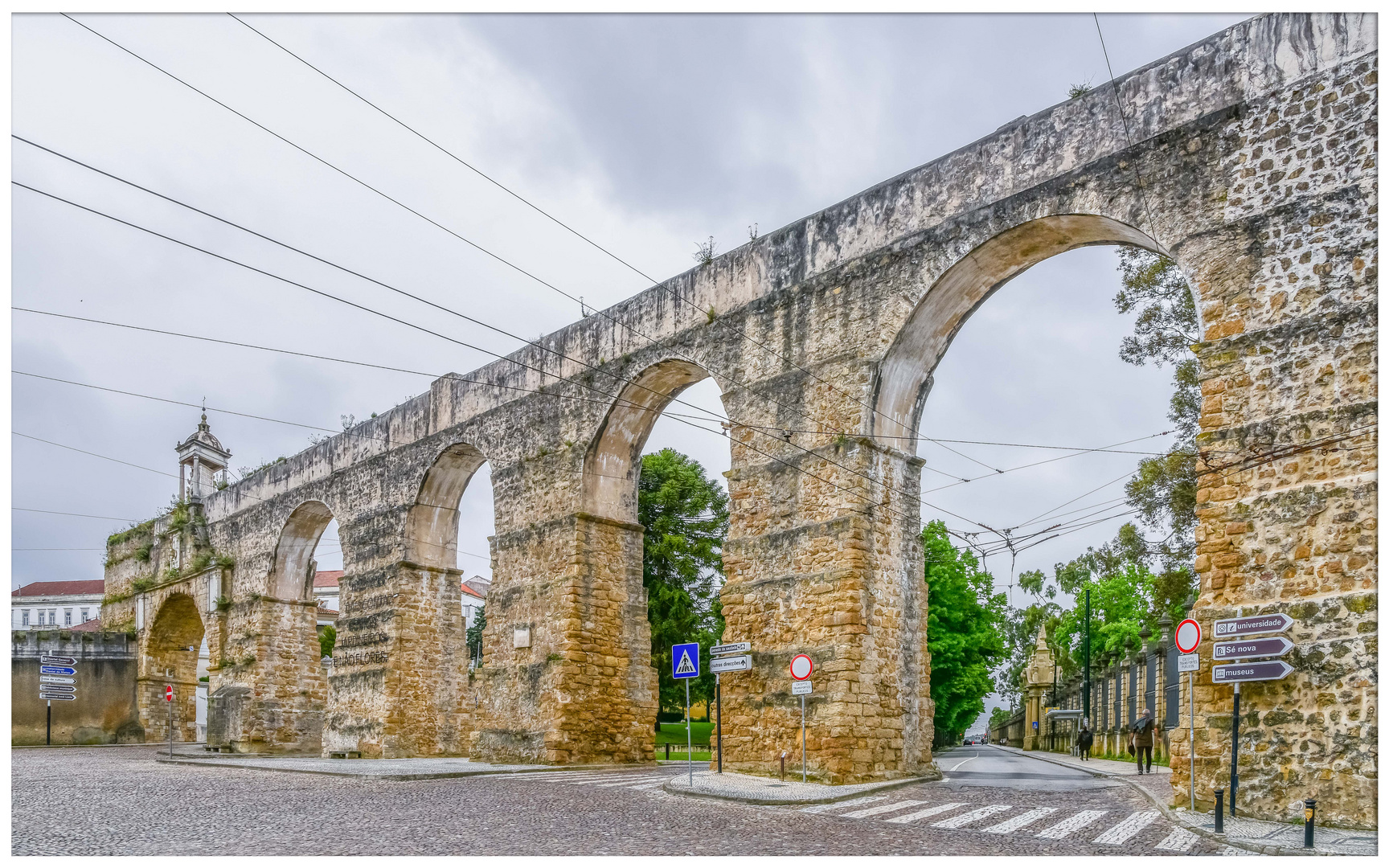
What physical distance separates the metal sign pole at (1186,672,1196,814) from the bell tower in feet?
98.0

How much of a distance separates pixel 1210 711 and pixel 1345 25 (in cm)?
667

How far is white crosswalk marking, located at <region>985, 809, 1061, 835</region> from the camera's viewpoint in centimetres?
969

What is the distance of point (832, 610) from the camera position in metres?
14.3

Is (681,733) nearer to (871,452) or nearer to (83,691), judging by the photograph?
(83,691)

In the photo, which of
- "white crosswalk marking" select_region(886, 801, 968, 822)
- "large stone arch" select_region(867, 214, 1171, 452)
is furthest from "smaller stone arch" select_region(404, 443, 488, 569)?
"white crosswalk marking" select_region(886, 801, 968, 822)

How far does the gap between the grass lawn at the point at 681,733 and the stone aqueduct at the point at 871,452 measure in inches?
555

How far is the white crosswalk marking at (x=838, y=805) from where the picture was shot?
1134 cm

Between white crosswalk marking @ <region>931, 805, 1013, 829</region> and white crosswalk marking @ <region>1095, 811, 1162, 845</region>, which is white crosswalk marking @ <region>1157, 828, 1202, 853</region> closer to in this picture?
white crosswalk marking @ <region>1095, 811, 1162, 845</region>

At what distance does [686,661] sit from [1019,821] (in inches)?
→ 193

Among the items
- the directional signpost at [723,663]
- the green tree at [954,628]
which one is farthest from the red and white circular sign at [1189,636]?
the green tree at [954,628]

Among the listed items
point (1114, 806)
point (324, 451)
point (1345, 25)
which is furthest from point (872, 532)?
point (324, 451)

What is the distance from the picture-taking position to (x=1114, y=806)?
11.7 metres

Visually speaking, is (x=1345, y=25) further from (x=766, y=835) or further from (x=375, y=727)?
(x=375, y=727)

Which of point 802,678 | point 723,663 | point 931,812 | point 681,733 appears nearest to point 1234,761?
point 931,812
